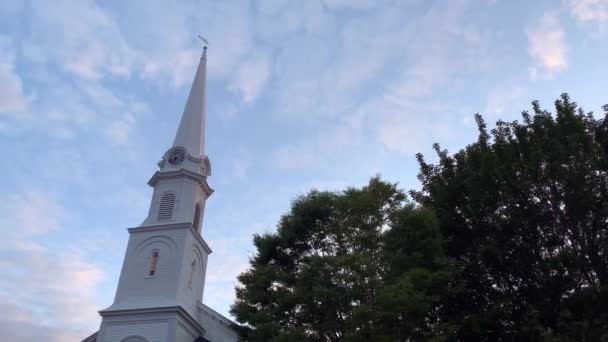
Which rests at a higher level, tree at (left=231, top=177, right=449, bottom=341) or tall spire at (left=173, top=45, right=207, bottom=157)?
tall spire at (left=173, top=45, right=207, bottom=157)

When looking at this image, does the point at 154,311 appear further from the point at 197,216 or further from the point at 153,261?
the point at 197,216

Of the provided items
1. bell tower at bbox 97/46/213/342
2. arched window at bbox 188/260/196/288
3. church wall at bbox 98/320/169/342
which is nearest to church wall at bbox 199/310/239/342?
bell tower at bbox 97/46/213/342

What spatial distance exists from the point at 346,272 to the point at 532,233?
6.53 metres

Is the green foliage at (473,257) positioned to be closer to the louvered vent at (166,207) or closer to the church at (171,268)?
the church at (171,268)

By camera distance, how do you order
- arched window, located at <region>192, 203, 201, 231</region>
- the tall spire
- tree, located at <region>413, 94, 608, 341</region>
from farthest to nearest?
the tall spire, arched window, located at <region>192, 203, 201, 231</region>, tree, located at <region>413, 94, 608, 341</region>

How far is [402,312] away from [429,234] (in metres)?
3.17

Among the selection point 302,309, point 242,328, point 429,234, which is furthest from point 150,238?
point 429,234

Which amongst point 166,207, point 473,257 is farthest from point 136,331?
point 473,257

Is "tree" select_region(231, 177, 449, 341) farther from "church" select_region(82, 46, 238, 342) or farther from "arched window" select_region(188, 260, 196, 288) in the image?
"arched window" select_region(188, 260, 196, 288)

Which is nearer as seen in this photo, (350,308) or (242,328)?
Answer: (350,308)

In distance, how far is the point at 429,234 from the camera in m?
17.2

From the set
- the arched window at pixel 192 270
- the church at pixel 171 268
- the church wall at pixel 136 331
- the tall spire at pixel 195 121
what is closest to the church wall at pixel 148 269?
the church at pixel 171 268

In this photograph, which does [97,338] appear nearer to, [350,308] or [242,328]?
[242,328]

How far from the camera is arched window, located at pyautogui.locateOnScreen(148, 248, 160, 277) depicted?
90.2 feet
